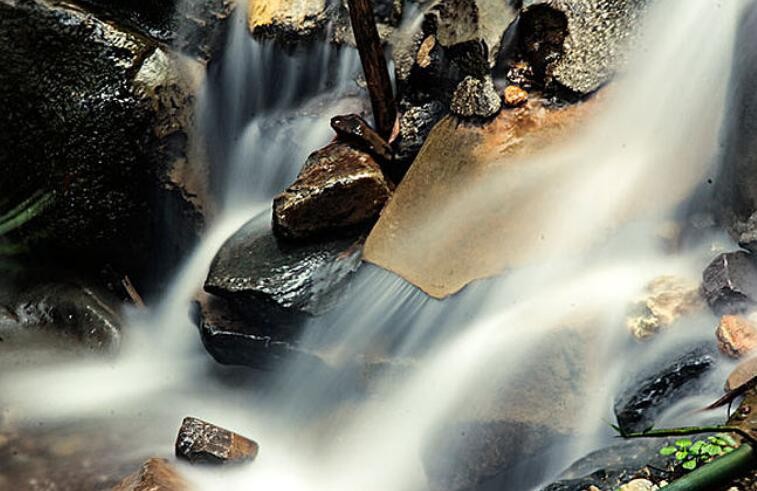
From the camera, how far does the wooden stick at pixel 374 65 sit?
4.31m

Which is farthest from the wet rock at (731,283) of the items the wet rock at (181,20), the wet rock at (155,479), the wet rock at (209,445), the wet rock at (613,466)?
the wet rock at (181,20)

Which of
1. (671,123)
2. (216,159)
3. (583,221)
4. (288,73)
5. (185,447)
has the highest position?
(288,73)

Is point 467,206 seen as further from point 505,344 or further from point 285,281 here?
point 285,281

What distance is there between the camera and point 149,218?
4.99m

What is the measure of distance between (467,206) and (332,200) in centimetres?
80

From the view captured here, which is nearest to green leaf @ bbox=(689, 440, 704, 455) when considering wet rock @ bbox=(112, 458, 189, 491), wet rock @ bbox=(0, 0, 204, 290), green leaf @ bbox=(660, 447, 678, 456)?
green leaf @ bbox=(660, 447, 678, 456)

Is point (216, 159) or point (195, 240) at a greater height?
point (216, 159)

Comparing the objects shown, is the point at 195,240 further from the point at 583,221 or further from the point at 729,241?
the point at 729,241

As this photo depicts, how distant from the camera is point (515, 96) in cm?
423

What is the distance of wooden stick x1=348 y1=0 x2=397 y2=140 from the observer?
14.1ft

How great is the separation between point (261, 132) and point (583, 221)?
2.54m

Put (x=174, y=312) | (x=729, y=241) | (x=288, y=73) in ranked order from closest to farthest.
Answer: (x=729, y=241) < (x=174, y=312) < (x=288, y=73)

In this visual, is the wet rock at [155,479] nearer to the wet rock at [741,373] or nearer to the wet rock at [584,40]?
the wet rock at [741,373]

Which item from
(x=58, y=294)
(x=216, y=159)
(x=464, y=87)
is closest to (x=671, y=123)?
(x=464, y=87)
